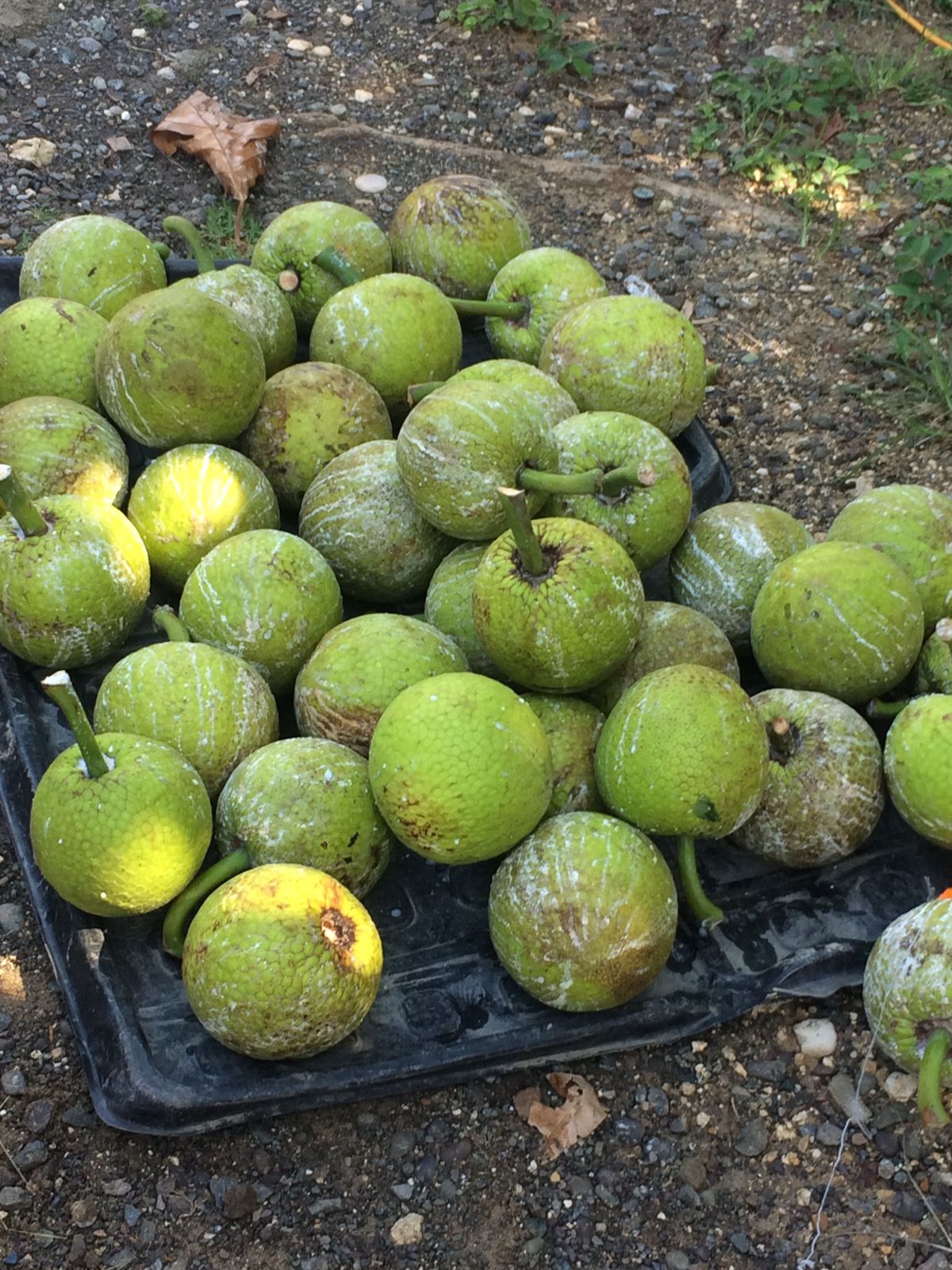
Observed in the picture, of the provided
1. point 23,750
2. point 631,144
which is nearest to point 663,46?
point 631,144

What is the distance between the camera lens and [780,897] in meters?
2.64

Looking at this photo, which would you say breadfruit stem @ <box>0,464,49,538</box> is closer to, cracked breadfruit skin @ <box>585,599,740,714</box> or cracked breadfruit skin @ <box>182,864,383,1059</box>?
cracked breadfruit skin @ <box>182,864,383,1059</box>

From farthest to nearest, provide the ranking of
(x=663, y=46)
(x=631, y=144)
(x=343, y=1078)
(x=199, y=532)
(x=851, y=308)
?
(x=663, y=46) < (x=631, y=144) < (x=851, y=308) < (x=199, y=532) < (x=343, y=1078)

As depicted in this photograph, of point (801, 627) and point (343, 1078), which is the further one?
point (801, 627)

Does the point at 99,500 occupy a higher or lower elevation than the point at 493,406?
lower

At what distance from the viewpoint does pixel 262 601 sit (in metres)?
2.68

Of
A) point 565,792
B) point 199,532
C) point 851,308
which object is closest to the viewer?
point 565,792

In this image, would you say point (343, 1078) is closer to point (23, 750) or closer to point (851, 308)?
point (23, 750)

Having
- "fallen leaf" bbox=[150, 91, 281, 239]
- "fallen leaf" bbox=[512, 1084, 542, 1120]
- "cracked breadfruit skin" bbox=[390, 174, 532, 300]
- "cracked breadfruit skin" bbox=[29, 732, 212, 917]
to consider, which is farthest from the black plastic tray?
"fallen leaf" bbox=[150, 91, 281, 239]

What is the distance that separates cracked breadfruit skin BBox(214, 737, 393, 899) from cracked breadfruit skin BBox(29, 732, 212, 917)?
9cm

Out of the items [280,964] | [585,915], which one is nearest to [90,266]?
[280,964]

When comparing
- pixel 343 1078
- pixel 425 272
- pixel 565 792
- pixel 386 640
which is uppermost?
pixel 425 272

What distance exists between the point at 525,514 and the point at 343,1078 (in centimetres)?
114

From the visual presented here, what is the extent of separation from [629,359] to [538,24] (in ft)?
11.0
